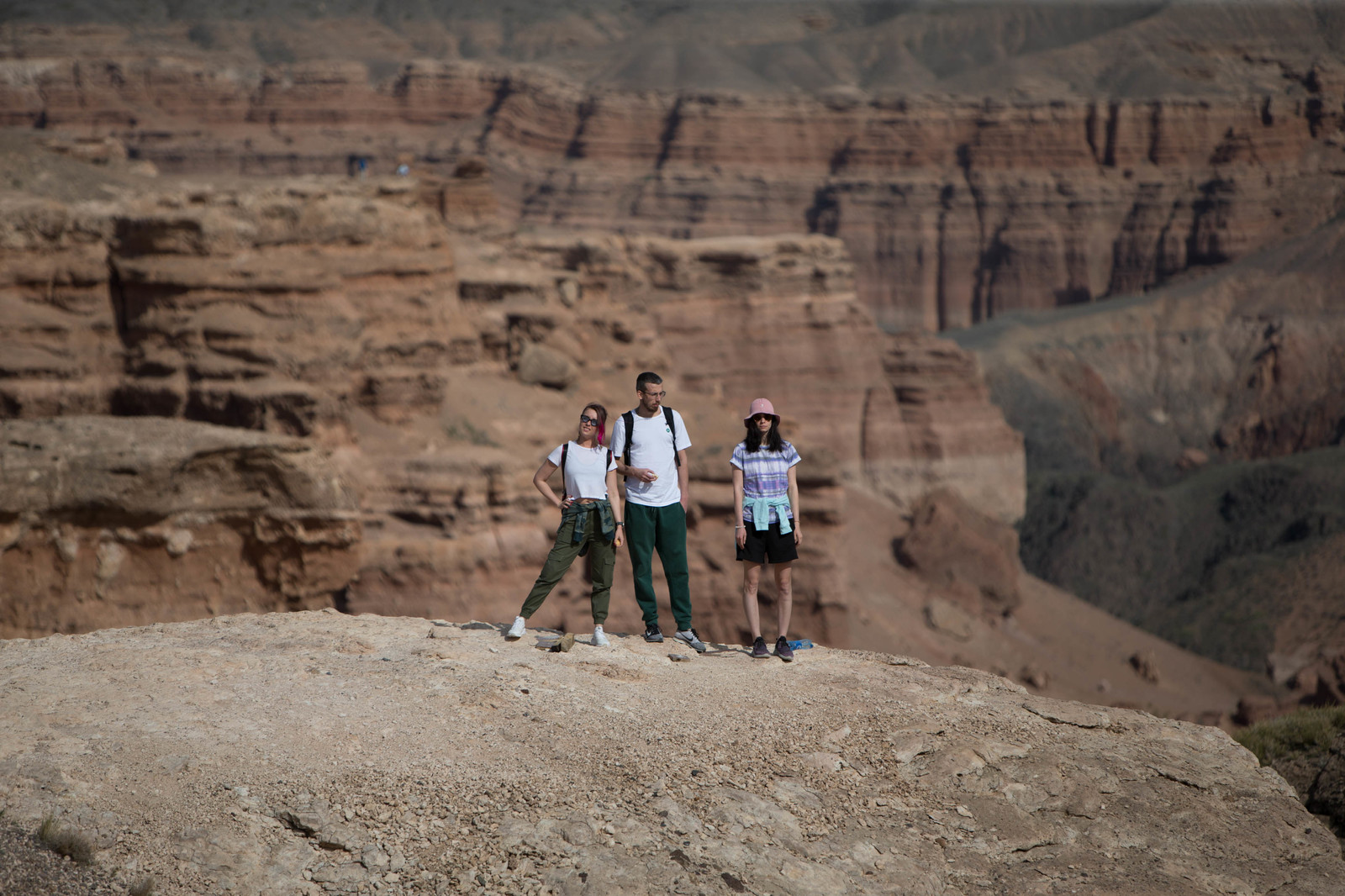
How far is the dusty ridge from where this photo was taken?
5.72 meters

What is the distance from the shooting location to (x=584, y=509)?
28.8ft

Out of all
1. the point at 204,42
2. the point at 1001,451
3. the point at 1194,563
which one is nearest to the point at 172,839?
the point at 1001,451

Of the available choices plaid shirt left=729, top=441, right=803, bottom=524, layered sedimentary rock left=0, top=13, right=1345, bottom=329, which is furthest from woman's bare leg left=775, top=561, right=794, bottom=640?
layered sedimentary rock left=0, top=13, right=1345, bottom=329

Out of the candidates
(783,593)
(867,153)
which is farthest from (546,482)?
(867,153)

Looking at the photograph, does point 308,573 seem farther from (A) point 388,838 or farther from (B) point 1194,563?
(B) point 1194,563

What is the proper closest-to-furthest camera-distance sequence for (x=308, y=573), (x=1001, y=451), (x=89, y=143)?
(x=308, y=573)
(x=89, y=143)
(x=1001, y=451)

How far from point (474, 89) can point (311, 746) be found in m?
95.9

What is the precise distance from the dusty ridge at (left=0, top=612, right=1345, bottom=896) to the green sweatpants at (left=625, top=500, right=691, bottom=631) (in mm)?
773

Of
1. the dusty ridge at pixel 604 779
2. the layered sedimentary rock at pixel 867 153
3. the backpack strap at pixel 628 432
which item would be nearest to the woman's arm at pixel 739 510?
the backpack strap at pixel 628 432

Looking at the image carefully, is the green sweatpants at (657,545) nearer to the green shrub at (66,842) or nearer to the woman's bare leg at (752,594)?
the woman's bare leg at (752,594)

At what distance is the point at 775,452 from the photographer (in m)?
8.85

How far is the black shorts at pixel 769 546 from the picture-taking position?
880cm

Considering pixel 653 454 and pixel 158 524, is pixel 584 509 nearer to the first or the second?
pixel 653 454

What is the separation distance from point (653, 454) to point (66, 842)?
471 centimetres
